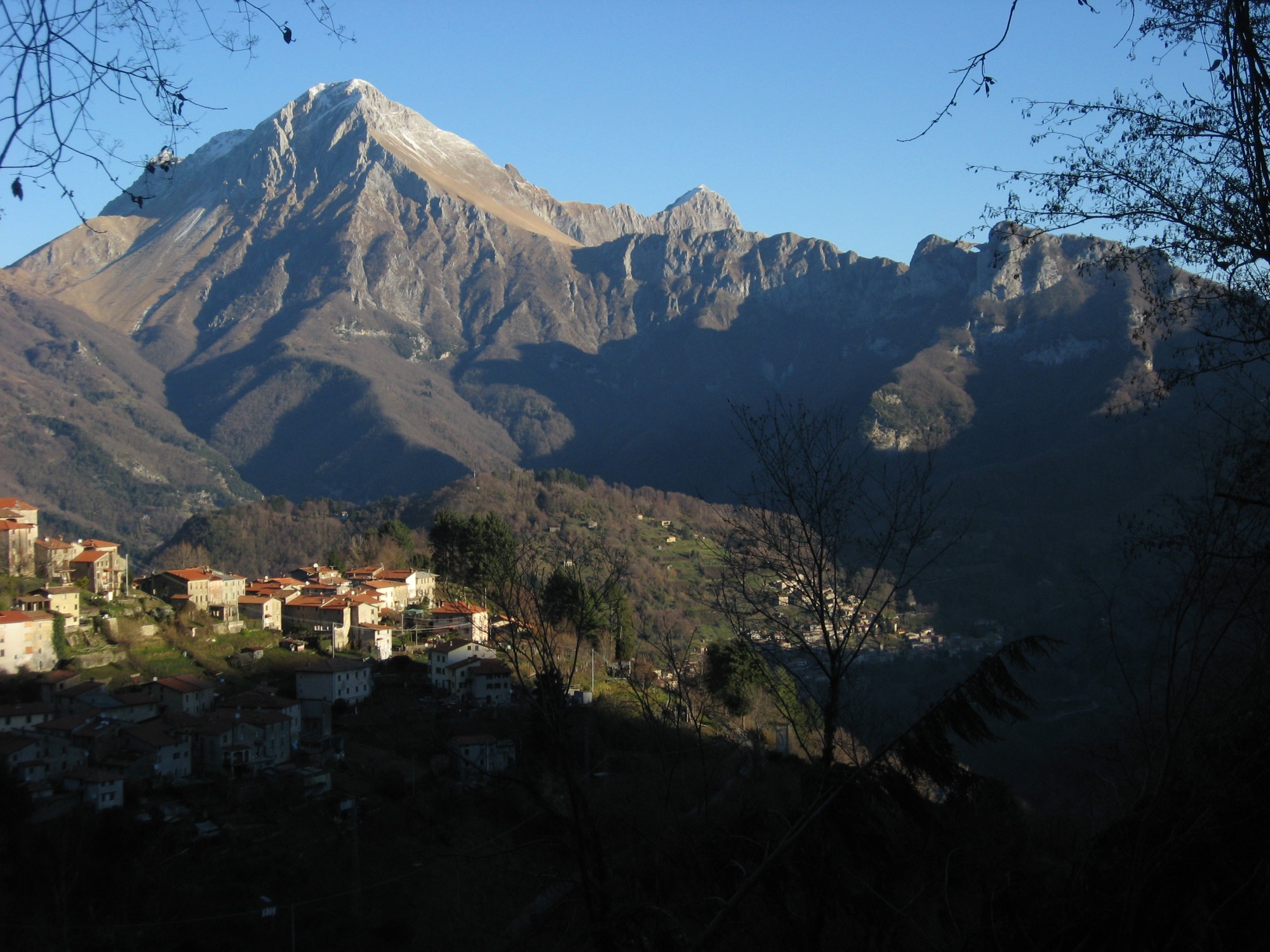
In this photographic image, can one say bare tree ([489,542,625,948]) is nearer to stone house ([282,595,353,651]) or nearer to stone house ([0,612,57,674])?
stone house ([0,612,57,674])

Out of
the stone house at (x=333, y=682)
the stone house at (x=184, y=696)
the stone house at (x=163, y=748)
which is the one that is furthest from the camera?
the stone house at (x=333, y=682)

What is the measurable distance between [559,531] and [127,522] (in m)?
72.8

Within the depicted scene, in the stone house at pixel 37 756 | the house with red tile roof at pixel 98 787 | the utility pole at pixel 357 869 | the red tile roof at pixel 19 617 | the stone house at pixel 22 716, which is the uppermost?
the red tile roof at pixel 19 617

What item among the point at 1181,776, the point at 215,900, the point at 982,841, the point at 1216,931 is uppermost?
the point at 1181,776

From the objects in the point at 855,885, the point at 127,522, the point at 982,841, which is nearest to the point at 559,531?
the point at 982,841

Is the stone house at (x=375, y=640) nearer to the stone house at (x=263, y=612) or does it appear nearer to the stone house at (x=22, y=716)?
the stone house at (x=263, y=612)

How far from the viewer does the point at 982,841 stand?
1073 cm

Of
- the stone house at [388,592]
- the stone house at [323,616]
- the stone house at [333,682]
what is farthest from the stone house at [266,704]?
the stone house at [388,592]

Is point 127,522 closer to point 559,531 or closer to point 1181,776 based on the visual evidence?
point 559,531

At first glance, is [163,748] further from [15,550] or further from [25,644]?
[15,550]

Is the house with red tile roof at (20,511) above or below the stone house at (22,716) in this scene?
above

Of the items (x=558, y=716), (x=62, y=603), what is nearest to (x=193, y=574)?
(x=62, y=603)

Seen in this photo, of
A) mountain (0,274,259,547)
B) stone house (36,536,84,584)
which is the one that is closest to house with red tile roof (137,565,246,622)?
stone house (36,536,84,584)

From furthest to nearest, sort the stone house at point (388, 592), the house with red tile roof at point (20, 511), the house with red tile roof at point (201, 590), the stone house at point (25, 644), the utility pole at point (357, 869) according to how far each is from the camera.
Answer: the stone house at point (388, 592), the house with red tile roof at point (20, 511), the house with red tile roof at point (201, 590), the stone house at point (25, 644), the utility pole at point (357, 869)
